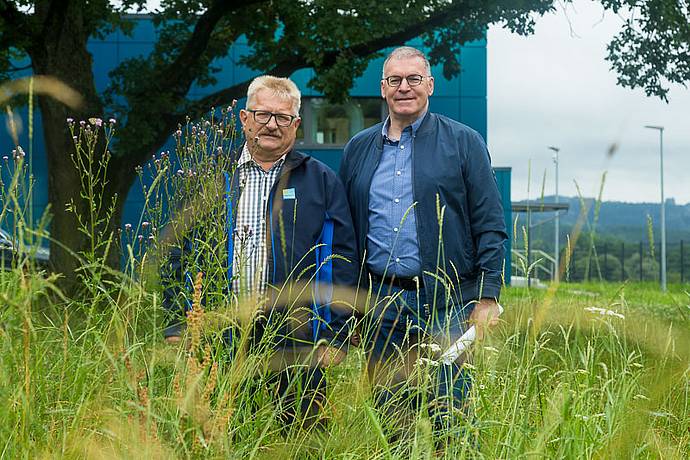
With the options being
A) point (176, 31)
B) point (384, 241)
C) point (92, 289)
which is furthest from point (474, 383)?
point (176, 31)

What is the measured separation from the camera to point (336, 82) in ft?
40.8

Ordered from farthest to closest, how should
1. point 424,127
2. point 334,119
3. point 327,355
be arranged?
1. point 334,119
2. point 424,127
3. point 327,355

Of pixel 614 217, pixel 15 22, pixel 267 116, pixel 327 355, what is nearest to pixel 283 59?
pixel 15 22

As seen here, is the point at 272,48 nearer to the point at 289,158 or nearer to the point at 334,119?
the point at 334,119

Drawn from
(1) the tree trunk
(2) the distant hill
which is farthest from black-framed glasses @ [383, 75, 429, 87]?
(1) the tree trunk

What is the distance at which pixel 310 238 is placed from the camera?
3.63 meters

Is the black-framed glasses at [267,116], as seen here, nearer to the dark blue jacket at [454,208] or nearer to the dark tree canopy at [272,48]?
the dark blue jacket at [454,208]

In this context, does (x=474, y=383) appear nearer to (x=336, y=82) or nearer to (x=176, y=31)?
(x=336, y=82)

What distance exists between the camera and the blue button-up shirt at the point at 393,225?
12.7 ft

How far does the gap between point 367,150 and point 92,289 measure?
5.88 feet

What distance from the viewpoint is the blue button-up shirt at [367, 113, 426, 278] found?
3.88m

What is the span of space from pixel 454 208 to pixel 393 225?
11.9 inches

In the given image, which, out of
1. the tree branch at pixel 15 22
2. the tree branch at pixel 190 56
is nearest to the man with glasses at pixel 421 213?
the tree branch at pixel 190 56

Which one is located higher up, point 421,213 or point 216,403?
point 421,213
